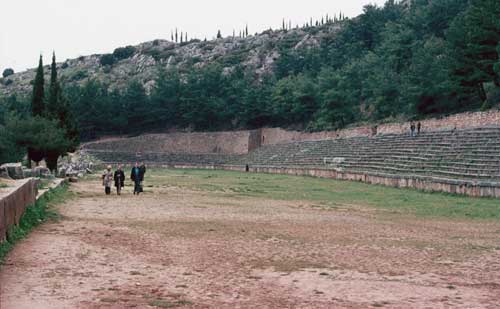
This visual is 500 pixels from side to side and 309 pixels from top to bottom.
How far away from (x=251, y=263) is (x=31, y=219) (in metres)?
7.41

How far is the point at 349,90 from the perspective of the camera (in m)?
72.8

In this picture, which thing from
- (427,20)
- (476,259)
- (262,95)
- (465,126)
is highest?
(427,20)

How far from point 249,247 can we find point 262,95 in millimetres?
76381

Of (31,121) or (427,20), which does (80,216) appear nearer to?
(31,121)

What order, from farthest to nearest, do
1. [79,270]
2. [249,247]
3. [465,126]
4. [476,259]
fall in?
[465,126] < [249,247] < [476,259] < [79,270]

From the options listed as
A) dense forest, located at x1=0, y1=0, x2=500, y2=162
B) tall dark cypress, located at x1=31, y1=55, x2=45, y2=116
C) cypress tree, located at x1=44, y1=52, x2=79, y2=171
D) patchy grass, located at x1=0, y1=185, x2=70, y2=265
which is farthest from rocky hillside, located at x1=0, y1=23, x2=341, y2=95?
patchy grass, located at x1=0, y1=185, x2=70, y2=265

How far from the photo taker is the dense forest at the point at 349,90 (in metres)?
48.8

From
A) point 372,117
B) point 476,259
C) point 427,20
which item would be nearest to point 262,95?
point 372,117

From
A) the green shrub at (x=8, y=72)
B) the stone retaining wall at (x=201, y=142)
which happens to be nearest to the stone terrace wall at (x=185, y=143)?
the stone retaining wall at (x=201, y=142)

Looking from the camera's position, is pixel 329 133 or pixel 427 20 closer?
pixel 329 133

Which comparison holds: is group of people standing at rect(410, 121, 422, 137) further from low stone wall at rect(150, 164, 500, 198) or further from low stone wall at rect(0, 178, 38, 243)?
low stone wall at rect(0, 178, 38, 243)

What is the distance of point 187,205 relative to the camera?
22281mm

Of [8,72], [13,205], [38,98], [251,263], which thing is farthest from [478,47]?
[8,72]

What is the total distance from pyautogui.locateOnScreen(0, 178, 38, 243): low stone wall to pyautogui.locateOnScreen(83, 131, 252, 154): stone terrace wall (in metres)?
68.4
